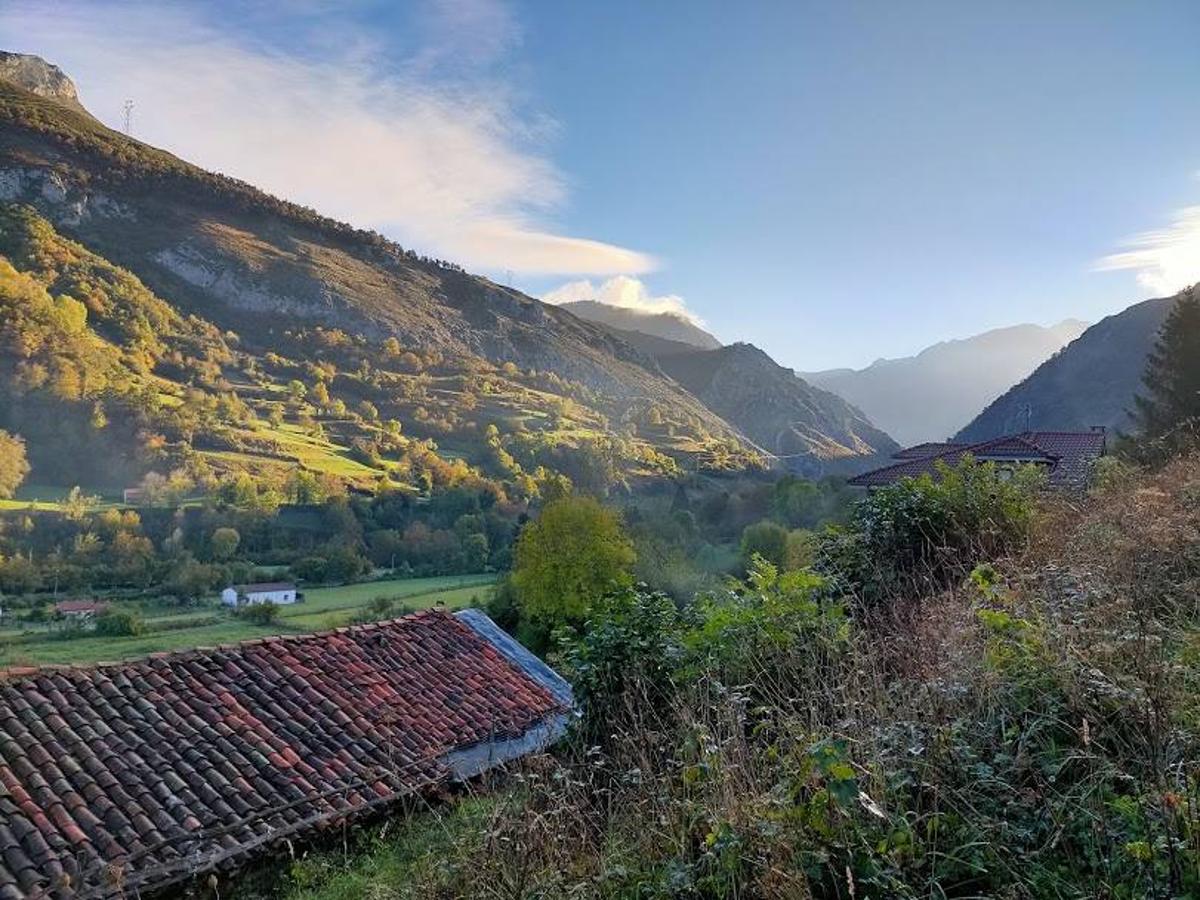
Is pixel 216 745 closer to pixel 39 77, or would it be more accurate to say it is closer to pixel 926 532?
pixel 926 532

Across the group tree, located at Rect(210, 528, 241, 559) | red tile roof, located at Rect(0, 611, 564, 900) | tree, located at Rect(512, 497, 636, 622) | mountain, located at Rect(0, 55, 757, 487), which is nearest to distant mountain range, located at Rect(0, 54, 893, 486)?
mountain, located at Rect(0, 55, 757, 487)

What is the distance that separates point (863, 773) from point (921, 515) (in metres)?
5.20

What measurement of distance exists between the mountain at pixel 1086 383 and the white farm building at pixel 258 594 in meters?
47.4

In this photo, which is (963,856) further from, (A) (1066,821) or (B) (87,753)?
(B) (87,753)

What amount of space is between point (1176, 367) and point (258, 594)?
44.8 meters

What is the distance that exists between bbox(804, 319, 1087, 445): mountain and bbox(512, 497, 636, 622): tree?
107663 millimetres

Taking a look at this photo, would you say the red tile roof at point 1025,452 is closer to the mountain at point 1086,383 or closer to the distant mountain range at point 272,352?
the mountain at point 1086,383

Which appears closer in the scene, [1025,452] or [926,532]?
[926,532]

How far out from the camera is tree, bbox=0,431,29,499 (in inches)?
2242

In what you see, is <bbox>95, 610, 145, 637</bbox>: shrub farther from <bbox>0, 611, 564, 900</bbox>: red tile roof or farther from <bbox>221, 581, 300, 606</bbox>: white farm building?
<bbox>0, 611, 564, 900</bbox>: red tile roof

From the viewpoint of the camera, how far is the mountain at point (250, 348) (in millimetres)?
71125

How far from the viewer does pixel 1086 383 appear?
187 ft

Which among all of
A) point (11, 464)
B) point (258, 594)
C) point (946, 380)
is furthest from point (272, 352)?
point (946, 380)

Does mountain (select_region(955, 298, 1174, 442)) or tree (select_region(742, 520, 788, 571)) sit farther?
mountain (select_region(955, 298, 1174, 442))
